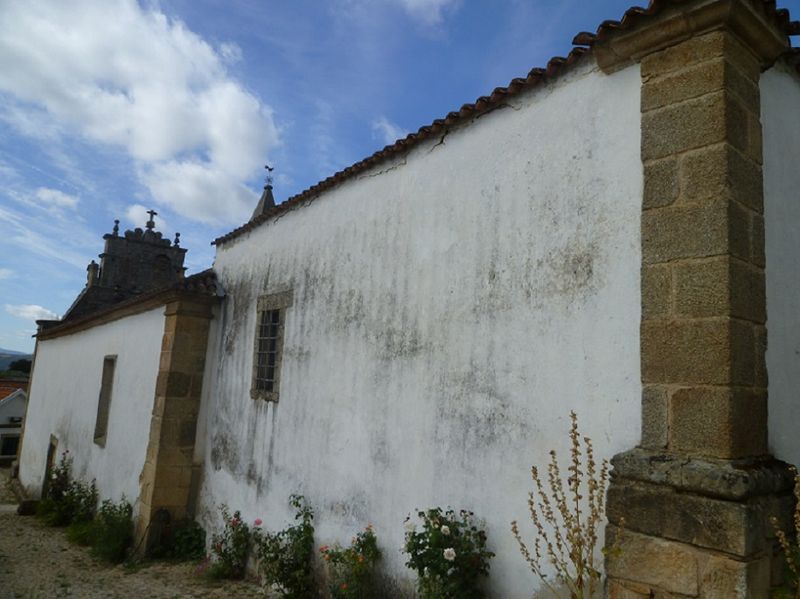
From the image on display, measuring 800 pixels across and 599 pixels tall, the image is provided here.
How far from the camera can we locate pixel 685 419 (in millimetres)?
2684

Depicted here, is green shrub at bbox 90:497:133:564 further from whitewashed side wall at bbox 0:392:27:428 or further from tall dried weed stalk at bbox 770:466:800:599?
whitewashed side wall at bbox 0:392:27:428

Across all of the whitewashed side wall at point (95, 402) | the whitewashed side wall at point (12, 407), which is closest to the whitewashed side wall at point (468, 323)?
the whitewashed side wall at point (95, 402)

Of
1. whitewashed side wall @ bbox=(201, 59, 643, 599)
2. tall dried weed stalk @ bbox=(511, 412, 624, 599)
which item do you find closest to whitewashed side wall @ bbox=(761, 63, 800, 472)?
whitewashed side wall @ bbox=(201, 59, 643, 599)

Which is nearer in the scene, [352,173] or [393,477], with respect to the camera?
[393,477]

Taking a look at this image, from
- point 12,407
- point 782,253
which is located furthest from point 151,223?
point 782,253

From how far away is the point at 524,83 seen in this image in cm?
383

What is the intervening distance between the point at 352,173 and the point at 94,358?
859cm

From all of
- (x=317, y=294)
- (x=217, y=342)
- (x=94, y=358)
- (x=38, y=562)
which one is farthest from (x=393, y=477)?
(x=94, y=358)

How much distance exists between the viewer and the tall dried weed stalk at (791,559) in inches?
96.0

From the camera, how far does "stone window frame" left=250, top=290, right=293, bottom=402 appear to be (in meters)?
6.36

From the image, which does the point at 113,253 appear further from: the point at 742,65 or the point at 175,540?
the point at 742,65

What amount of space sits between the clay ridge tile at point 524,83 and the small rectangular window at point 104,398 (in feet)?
20.5

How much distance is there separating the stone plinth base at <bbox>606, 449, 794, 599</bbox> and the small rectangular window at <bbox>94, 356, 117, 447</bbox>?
9821 mm

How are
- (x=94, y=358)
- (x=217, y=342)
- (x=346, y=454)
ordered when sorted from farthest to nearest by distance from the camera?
(x=94, y=358), (x=217, y=342), (x=346, y=454)
